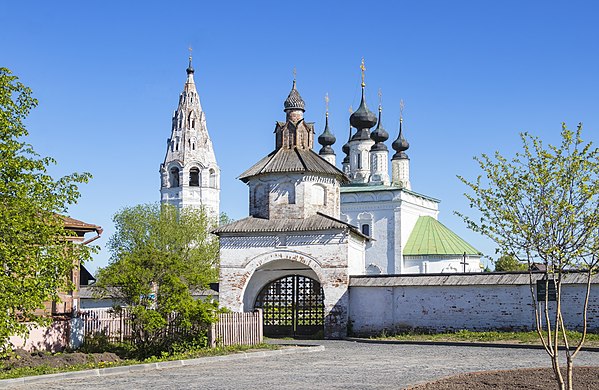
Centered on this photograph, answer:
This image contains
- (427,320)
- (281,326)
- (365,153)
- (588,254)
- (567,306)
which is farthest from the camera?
(365,153)

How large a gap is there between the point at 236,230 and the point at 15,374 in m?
17.1

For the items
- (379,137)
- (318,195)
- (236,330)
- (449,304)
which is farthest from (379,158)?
(236,330)

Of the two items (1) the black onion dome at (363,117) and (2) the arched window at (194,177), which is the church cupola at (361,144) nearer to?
(1) the black onion dome at (363,117)

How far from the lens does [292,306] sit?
3250 cm

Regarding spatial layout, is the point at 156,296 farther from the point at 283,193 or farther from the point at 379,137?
the point at 379,137

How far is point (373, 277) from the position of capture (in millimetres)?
30938

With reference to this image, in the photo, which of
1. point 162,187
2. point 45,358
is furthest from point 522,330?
point 162,187

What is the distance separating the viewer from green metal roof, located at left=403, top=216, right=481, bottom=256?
55.6m

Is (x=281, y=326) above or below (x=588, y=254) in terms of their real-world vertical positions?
below

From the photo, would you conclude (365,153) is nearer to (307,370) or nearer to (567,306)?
(567,306)

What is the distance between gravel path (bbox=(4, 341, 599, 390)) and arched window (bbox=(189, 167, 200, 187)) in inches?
2256

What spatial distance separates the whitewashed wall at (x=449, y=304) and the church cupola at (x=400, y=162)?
32.7 m

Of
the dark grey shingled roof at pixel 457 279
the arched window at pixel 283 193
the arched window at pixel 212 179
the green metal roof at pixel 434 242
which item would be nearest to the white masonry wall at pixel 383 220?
the green metal roof at pixel 434 242

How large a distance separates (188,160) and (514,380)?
2629 inches
